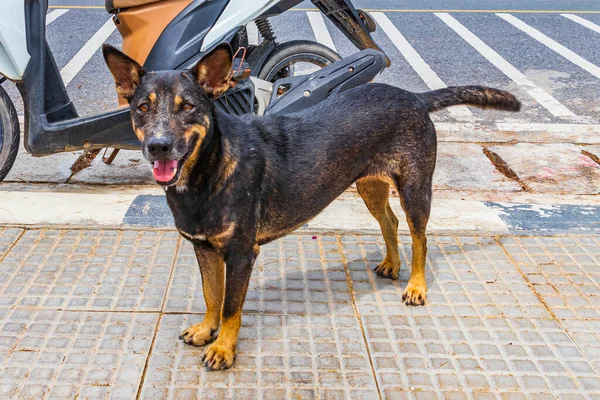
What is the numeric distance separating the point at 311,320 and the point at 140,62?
2.22m

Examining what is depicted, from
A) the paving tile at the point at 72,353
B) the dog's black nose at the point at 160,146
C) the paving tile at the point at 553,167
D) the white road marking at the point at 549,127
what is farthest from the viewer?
the white road marking at the point at 549,127

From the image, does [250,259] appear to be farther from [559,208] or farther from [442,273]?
[559,208]

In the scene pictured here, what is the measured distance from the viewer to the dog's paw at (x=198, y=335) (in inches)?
127

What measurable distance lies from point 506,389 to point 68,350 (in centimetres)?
200

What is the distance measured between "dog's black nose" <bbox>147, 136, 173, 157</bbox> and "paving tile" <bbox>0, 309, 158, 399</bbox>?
1.03 meters

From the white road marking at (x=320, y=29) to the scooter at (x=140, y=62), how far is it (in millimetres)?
4034

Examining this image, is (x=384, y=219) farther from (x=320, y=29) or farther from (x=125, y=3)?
(x=320, y=29)

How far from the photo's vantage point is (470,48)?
29.3 feet

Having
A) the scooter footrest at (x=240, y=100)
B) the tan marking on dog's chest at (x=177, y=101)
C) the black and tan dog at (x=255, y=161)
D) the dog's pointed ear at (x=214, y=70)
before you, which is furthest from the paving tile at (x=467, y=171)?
the tan marking on dog's chest at (x=177, y=101)

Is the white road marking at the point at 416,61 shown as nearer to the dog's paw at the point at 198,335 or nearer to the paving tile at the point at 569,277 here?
the paving tile at the point at 569,277

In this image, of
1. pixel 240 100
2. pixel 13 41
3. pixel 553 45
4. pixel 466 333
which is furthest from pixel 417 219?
pixel 553 45

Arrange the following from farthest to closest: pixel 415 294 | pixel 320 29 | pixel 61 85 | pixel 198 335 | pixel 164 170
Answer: pixel 320 29
pixel 61 85
pixel 415 294
pixel 198 335
pixel 164 170

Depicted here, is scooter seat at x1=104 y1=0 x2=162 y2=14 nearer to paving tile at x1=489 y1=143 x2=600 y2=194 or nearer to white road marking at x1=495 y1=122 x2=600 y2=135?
paving tile at x1=489 y1=143 x2=600 y2=194

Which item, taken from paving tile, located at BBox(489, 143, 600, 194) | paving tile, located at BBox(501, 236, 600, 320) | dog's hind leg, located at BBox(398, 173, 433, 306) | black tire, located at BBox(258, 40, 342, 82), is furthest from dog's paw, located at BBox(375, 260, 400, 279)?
black tire, located at BBox(258, 40, 342, 82)
